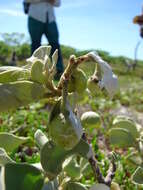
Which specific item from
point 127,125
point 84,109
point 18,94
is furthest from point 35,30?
point 18,94

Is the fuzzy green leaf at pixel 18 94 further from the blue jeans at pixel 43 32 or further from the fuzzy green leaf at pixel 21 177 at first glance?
the blue jeans at pixel 43 32

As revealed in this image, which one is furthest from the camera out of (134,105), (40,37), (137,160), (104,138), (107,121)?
(40,37)

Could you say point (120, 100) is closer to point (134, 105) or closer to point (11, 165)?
point (134, 105)

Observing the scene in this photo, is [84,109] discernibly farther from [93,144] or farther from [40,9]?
[93,144]

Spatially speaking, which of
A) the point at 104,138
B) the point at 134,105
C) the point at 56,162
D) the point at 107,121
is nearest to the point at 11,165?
the point at 56,162

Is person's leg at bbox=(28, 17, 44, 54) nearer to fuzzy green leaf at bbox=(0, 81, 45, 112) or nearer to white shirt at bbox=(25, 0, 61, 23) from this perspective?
white shirt at bbox=(25, 0, 61, 23)

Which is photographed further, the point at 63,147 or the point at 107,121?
the point at 107,121

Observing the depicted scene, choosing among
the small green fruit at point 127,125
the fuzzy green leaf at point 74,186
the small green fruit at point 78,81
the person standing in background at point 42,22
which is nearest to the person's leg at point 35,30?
the person standing in background at point 42,22
